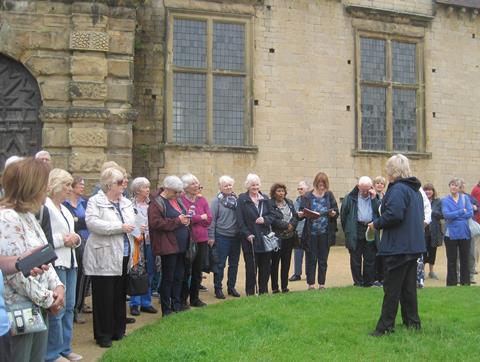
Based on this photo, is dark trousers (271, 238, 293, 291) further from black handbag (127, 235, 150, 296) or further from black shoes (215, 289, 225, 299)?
black handbag (127, 235, 150, 296)

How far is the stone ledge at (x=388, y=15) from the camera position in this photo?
17.5 m

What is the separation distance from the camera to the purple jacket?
8.93 meters

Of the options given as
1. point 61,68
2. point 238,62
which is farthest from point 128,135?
point 238,62

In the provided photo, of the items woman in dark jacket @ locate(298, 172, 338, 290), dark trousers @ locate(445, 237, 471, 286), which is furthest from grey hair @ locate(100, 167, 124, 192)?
dark trousers @ locate(445, 237, 471, 286)

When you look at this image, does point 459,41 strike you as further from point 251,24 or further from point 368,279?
point 368,279

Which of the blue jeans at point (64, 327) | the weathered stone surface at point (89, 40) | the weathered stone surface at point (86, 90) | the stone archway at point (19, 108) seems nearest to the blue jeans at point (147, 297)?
the blue jeans at point (64, 327)

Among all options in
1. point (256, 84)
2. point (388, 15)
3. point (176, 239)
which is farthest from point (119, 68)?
point (388, 15)

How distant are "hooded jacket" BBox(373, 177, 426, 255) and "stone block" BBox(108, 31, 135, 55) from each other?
27.5 ft

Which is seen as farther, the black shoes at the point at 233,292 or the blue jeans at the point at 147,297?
the black shoes at the point at 233,292

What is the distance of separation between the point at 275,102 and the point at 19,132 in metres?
6.73

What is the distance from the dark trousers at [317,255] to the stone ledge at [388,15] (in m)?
9.68

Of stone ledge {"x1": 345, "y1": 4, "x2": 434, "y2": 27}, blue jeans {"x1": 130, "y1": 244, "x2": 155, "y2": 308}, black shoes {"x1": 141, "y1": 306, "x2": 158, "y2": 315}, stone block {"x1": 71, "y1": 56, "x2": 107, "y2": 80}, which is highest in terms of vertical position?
stone ledge {"x1": 345, "y1": 4, "x2": 434, "y2": 27}

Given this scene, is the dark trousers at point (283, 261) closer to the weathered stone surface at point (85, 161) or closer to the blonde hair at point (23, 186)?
the weathered stone surface at point (85, 161)

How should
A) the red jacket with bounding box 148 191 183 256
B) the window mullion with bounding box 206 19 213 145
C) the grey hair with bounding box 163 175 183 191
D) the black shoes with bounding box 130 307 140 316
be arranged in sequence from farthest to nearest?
the window mullion with bounding box 206 19 213 145 → the black shoes with bounding box 130 307 140 316 → the grey hair with bounding box 163 175 183 191 → the red jacket with bounding box 148 191 183 256
